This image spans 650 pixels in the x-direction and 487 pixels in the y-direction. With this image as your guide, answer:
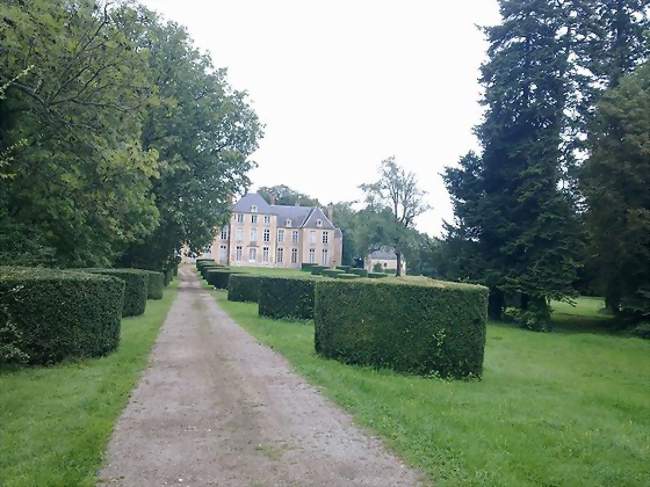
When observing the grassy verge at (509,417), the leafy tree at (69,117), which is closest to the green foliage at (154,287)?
the leafy tree at (69,117)

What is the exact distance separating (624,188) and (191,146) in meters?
20.4

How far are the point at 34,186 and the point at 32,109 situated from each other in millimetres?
1644

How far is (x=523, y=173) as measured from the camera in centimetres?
2344

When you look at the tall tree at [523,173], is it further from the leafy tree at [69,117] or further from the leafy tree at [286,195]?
the leafy tree at [286,195]

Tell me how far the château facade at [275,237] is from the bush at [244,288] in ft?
170

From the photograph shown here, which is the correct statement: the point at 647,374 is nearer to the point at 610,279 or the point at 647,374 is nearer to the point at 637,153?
the point at 637,153

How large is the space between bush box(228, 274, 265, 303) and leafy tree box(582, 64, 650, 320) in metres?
14.1

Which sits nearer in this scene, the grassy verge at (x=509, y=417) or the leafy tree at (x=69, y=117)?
the grassy verge at (x=509, y=417)

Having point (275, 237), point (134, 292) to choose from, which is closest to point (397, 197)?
point (275, 237)

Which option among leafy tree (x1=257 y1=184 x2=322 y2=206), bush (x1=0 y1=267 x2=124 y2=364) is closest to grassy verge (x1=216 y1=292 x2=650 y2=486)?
bush (x1=0 y1=267 x2=124 y2=364)

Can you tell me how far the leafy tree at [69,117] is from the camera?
31.5ft

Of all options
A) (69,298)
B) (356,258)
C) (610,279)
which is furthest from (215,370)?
(356,258)

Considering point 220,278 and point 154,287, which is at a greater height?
point 220,278

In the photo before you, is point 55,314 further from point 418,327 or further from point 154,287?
point 154,287
